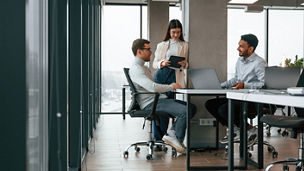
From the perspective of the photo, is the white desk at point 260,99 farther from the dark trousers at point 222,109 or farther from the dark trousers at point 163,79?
the dark trousers at point 163,79

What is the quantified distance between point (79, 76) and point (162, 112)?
3.48 feet

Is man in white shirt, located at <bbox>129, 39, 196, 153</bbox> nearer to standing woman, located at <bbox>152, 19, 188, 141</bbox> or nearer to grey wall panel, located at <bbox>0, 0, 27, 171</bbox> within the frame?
standing woman, located at <bbox>152, 19, 188, 141</bbox>

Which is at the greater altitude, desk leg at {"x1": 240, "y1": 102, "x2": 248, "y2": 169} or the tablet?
the tablet

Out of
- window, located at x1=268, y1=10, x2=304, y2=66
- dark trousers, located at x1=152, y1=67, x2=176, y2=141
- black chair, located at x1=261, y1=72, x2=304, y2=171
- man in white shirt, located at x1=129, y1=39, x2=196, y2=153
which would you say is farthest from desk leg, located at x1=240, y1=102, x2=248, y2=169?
window, located at x1=268, y1=10, x2=304, y2=66

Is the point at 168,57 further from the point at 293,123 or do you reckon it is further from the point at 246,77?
the point at 293,123

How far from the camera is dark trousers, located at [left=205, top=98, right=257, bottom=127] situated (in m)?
4.17

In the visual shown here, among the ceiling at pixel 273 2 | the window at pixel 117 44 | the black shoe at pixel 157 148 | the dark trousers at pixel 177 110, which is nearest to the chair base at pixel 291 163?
the dark trousers at pixel 177 110

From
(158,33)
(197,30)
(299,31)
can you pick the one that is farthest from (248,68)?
(299,31)

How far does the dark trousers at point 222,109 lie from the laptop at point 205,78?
35 cm

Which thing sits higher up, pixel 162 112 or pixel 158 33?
pixel 158 33

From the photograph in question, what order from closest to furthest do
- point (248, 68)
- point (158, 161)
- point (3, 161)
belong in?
point (3, 161), point (158, 161), point (248, 68)

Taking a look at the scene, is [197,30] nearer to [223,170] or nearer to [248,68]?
[248,68]

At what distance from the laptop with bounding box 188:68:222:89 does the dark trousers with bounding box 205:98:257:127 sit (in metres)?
0.35

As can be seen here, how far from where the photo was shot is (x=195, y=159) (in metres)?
4.01
